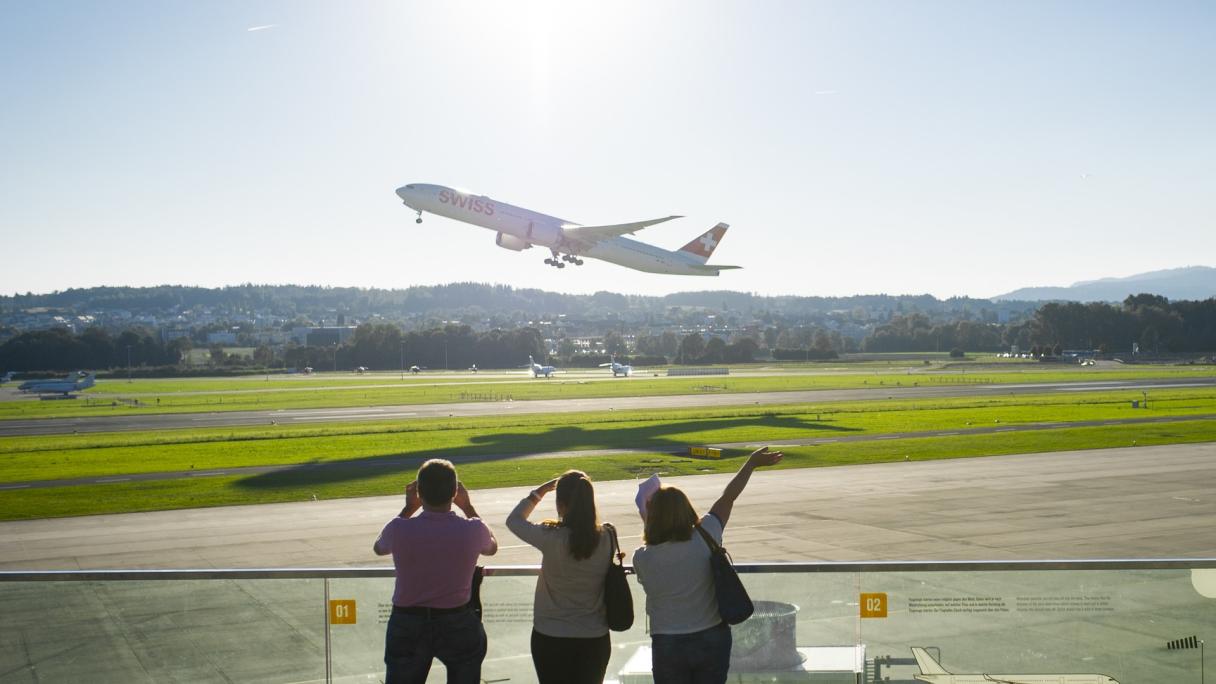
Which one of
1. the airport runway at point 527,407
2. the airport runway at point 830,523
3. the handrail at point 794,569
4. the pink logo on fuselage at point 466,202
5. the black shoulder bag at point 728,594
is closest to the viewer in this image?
the black shoulder bag at point 728,594

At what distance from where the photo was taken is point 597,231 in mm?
90562

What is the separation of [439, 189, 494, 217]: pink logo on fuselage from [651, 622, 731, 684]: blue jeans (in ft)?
262

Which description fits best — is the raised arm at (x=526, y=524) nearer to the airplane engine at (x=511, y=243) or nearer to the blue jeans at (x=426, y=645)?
the blue jeans at (x=426, y=645)

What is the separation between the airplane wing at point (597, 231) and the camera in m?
90.2

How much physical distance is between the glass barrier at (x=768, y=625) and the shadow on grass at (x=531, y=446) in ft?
99.8

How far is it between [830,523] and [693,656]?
22.1m

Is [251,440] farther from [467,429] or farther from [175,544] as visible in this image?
[175,544]

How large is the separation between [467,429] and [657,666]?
190 ft

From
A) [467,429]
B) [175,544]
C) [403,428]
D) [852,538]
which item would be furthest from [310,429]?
[852,538]

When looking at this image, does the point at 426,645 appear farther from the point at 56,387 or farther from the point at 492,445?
the point at 56,387

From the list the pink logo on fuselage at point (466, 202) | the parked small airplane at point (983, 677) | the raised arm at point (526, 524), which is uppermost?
the pink logo on fuselage at point (466, 202)

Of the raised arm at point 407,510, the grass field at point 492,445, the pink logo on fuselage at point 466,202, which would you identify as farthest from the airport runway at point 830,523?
the pink logo on fuselage at point 466,202

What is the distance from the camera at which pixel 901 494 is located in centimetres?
3475

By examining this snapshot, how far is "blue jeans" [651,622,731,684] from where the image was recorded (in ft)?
26.6
